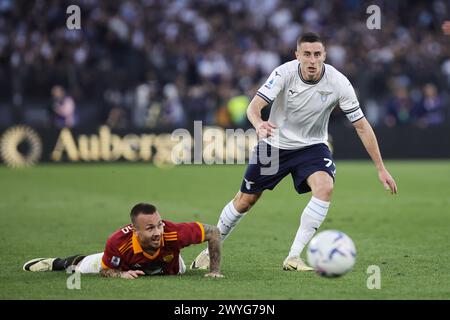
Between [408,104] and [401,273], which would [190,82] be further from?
[401,273]

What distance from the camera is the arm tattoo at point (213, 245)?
8.65m

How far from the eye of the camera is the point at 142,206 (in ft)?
27.1

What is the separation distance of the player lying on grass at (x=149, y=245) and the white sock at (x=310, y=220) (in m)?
1.03

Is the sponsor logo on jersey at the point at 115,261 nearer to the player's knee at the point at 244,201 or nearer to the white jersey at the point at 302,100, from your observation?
the player's knee at the point at 244,201

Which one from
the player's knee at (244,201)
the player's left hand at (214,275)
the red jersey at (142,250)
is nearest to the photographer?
the red jersey at (142,250)

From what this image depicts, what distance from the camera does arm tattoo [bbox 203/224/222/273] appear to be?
8648 millimetres

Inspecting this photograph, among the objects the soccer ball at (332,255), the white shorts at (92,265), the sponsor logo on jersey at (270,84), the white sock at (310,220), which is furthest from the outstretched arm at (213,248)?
the sponsor logo on jersey at (270,84)

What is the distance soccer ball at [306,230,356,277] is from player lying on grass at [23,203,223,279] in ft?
3.73

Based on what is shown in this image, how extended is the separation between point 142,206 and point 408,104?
1996 centimetres

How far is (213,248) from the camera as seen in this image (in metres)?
8.68

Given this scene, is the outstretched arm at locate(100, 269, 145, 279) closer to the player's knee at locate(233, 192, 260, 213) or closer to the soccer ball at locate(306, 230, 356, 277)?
the player's knee at locate(233, 192, 260, 213)

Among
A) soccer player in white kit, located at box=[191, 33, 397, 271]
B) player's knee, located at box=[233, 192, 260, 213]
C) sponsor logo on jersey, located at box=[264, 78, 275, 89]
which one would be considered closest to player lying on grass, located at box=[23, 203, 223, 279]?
soccer player in white kit, located at box=[191, 33, 397, 271]

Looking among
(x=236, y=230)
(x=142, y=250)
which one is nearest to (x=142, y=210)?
(x=142, y=250)

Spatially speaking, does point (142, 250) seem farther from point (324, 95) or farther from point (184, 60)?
point (184, 60)
